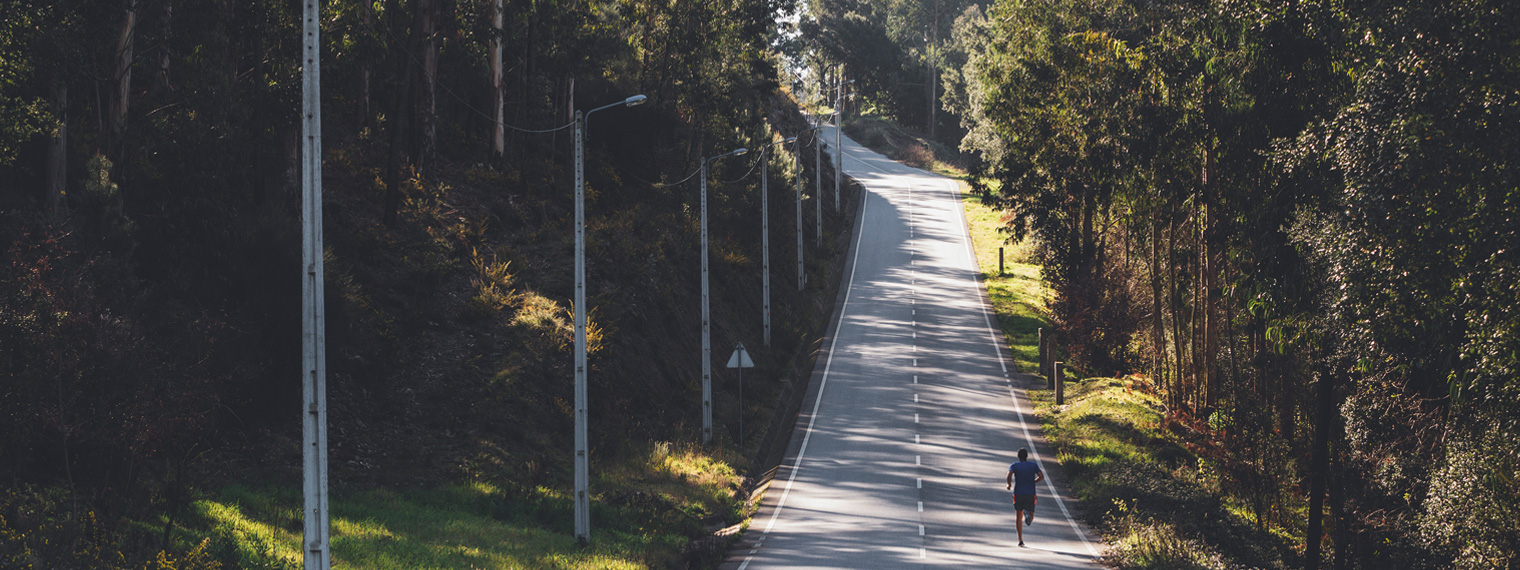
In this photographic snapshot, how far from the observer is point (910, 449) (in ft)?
89.5

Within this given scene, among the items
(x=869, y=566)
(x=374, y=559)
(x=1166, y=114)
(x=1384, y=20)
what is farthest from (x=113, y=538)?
(x=1166, y=114)

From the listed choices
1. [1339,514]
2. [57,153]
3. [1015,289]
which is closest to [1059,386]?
[1339,514]

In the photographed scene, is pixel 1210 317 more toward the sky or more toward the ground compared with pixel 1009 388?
more toward the sky

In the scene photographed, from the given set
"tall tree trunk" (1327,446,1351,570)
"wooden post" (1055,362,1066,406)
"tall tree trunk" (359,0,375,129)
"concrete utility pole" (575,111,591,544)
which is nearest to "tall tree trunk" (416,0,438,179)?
"tall tree trunk" (359,0,375,129)

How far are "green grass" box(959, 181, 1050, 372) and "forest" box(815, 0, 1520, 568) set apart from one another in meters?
7.38

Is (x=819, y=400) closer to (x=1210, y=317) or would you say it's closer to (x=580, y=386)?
(x=1210, y=317)

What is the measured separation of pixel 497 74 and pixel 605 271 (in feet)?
33.3

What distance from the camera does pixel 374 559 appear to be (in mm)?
12930

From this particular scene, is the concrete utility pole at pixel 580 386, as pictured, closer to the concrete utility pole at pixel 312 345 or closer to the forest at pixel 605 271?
the forest at pixel 605 271

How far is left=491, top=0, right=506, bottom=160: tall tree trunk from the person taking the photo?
35219 millimetres

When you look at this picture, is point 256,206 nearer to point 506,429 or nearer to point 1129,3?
point 506,429

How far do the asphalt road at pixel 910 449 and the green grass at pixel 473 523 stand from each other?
1.72 m

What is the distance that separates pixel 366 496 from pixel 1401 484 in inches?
717

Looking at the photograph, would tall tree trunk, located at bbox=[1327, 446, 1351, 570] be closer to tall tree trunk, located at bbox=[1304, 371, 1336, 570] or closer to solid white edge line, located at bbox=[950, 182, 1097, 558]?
tall tree trunk, located at bbox=[1304, 371, 1336, 570]
